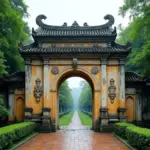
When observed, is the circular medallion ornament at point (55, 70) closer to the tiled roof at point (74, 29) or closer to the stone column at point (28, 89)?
the stone column at point (28, 89)

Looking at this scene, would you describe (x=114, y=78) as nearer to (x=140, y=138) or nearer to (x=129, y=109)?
(x=129, y=109)

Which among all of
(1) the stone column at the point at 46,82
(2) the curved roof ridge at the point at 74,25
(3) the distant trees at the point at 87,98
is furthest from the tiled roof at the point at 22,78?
(3) the distant trees at the point at 87,98

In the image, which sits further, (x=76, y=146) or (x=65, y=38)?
(x=65, y=38)

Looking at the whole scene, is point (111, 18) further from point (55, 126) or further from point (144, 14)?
point (55, 126)

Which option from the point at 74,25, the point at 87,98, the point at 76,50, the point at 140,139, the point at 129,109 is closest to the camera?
the point at 140,139

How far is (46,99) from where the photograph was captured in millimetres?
21219

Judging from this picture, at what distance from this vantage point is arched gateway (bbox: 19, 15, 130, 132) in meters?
21.1

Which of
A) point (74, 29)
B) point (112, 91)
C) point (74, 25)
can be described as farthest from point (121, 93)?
point (74, 25)

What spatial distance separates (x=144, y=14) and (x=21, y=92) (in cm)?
1121

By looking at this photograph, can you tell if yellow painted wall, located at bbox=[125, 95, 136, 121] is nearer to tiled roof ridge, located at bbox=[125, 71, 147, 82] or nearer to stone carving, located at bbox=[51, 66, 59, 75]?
tiled roof ridge, located at bbox=[125, 71, 147, 82]

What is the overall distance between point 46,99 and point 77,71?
10.5ft

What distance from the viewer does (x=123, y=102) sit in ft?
69.5

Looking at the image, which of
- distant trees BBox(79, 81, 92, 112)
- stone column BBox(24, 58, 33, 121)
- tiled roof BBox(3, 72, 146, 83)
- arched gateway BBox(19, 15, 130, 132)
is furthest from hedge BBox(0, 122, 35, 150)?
distant trees BBox(79, 81, 92, 112)

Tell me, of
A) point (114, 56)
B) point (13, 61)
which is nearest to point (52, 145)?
point (114, 56)
